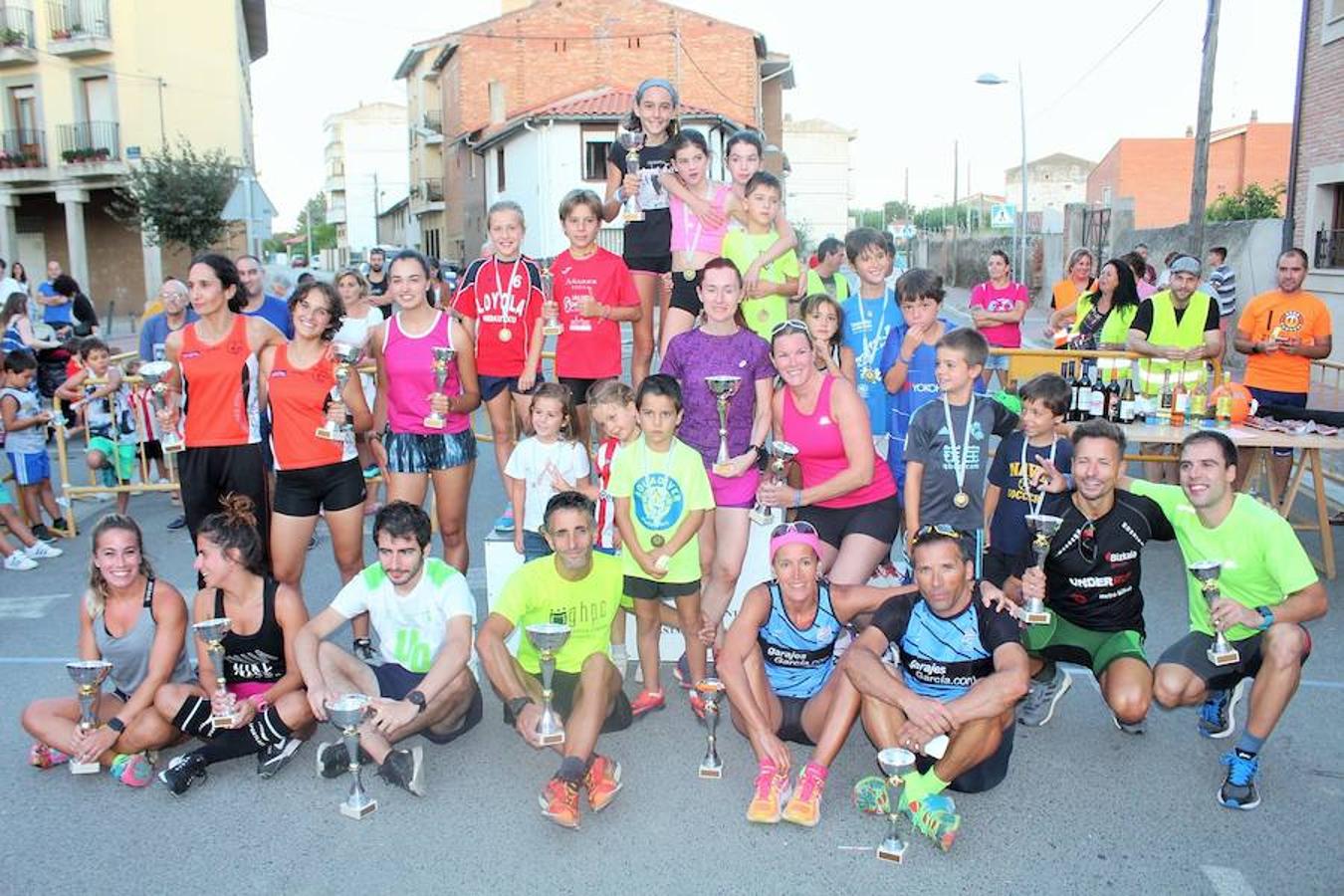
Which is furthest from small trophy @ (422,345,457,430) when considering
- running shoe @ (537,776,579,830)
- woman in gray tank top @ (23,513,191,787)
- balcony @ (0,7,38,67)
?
balcony @ (0,7,38,67)

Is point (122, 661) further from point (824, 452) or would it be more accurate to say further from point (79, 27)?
point (79, 27)

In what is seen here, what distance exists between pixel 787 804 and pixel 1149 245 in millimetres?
25382

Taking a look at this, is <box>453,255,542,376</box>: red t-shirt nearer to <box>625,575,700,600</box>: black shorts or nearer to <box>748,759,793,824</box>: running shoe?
<box>625,575,700,600</box>: black shorts

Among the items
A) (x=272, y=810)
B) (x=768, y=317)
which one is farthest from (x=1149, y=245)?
(x=272, y=810)

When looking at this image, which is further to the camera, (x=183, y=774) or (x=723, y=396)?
(x=723, y=396)

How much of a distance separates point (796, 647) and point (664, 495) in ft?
3.23

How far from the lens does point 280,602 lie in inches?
186

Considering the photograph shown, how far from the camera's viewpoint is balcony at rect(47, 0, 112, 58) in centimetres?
3369

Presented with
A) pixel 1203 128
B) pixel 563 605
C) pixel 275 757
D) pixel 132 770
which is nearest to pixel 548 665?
pixel 563 605

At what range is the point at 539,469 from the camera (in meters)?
5.64

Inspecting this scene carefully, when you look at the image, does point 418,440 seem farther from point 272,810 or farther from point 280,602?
point 272,810

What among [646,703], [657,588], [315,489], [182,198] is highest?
[182,198]

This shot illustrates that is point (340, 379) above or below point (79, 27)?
below

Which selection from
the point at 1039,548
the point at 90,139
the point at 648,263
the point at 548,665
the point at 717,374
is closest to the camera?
the point at 548,665
